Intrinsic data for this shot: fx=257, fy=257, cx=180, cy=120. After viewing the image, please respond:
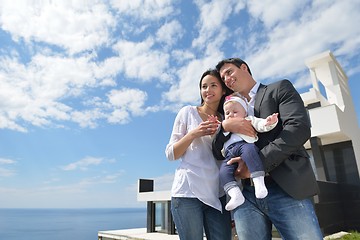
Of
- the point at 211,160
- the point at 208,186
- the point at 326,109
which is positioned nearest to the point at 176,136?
the point at 211,160

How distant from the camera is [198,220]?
5.62ft

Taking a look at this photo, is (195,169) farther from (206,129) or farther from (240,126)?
(240,126)

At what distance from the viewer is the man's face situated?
1810 millimetres

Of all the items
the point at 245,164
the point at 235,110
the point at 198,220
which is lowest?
the point at 198,220

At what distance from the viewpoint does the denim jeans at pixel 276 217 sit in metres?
1.36

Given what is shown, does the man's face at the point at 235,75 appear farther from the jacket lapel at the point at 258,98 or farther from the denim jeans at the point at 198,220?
the denim jeans at the point at 198,220

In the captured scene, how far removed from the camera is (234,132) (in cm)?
162

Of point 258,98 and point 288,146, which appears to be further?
point 258,98

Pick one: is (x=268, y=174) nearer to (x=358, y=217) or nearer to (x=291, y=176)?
(x=291, y=176)

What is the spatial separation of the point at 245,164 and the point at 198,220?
1.69ft

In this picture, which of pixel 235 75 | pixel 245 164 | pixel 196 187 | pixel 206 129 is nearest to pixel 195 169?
pixel 196 187

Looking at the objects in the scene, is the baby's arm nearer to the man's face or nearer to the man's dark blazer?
the man's dark blazer

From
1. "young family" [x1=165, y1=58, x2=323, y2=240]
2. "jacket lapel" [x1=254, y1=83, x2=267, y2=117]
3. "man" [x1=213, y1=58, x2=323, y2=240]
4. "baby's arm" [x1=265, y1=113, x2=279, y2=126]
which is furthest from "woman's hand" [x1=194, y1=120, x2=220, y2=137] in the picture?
"baby's arm" [x1=265, y1=113, x2=279, y2=126]

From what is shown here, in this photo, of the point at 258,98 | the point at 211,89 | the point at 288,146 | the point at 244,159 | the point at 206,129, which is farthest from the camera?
the point at 211,89
